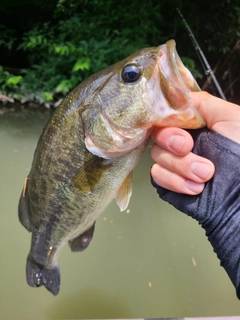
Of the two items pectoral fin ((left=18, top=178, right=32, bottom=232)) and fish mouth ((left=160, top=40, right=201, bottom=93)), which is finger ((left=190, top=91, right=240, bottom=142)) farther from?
pectoral fin ((left=18, top=178, right=32, bottom=232))

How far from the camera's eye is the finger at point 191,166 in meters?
0.78

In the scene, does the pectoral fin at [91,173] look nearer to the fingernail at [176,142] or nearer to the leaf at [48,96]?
the fingernail at [176,142]

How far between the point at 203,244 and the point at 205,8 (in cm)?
523

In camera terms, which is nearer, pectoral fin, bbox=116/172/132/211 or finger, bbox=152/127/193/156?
finger, bbox=152/127/193/156

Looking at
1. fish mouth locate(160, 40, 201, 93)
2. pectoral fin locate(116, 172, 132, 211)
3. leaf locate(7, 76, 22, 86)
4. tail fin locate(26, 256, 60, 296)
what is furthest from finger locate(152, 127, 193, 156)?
leaf locate(7, 76, 22, 86)

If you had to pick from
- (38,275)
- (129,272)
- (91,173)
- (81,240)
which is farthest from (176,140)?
(129,272)

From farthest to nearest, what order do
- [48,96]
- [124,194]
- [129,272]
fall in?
[48,96] → [129,272] → [124,194]

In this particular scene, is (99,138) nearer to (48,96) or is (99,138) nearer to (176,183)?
(176,183)

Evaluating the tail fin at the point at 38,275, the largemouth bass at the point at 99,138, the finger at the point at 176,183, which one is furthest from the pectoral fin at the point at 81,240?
the finger at the point at 176,183

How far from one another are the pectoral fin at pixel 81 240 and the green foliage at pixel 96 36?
366cm

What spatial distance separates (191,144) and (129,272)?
1155mm

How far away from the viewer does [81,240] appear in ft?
3.74

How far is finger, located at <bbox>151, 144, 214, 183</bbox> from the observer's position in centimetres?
78

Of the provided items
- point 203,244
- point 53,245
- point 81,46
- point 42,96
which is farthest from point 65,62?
point 53,245
